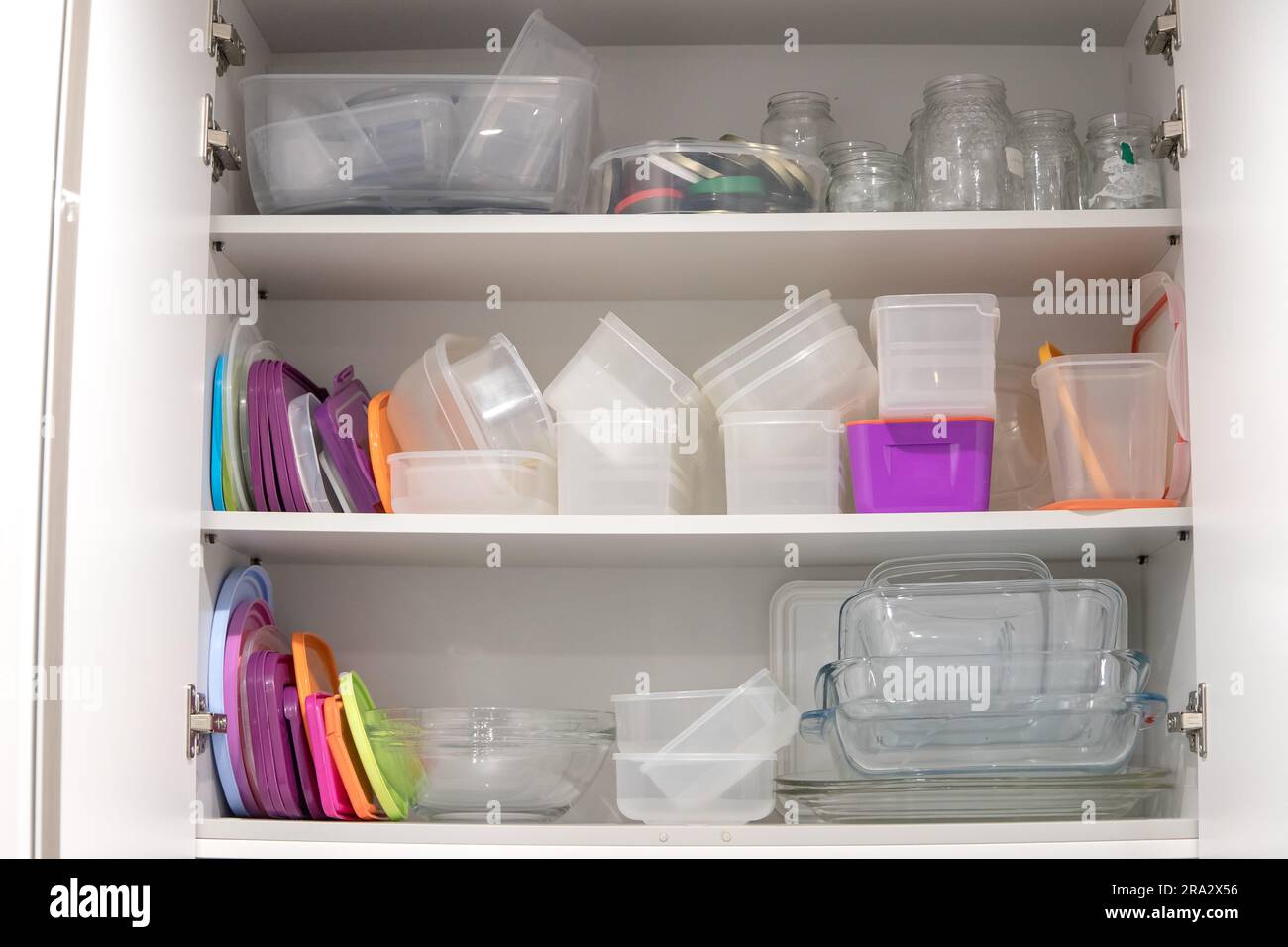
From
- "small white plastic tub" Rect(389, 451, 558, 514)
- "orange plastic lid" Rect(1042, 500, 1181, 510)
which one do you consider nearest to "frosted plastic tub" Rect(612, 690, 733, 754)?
"small white plastic tub" Rect(389, 451, 558, 514)

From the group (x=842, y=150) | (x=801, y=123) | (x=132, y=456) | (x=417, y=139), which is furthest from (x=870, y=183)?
(x=132, y=456)

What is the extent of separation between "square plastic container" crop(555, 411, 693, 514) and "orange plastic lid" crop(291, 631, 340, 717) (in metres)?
0.39

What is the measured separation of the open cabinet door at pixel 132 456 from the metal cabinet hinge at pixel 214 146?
1 cm

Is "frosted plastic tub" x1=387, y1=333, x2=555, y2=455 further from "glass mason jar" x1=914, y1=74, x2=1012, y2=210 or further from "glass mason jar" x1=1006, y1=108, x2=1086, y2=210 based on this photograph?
"glass mason jar" x1=1006, y1=108, x2=1086, y2=210

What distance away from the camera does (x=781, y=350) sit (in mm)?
1646

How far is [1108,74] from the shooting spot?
1.92 meters

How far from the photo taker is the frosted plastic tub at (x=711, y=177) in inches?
65.6

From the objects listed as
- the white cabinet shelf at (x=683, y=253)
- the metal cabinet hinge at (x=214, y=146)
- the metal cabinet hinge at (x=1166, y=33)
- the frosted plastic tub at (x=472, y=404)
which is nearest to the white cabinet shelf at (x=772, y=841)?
the frosted plastic tub at (x=472, y=404)

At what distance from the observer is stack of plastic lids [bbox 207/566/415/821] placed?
5.17 feet

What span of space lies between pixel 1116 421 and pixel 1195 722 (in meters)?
0.37

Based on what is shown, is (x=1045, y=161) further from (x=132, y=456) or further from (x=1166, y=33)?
(x=132, y=456)

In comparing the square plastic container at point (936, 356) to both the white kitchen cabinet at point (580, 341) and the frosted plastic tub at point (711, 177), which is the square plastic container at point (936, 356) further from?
the frosted plastic tub at point (711, 177)

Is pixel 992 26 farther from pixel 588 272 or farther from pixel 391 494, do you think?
pixel 391 494
